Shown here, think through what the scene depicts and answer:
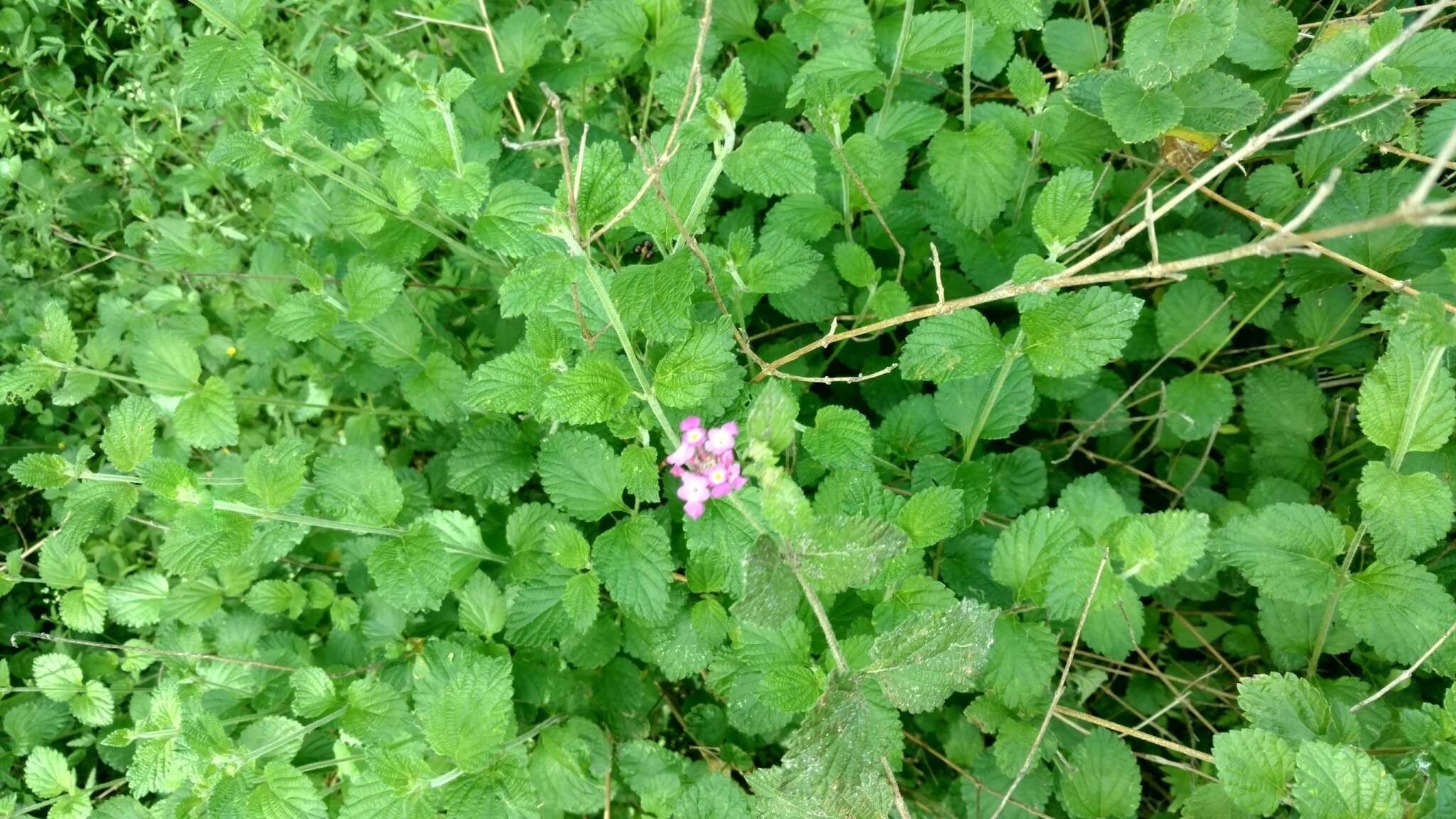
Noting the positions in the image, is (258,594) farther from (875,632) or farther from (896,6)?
(896,6)

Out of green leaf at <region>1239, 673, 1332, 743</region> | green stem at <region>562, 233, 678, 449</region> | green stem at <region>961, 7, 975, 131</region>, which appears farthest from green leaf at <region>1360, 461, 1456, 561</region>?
green stem at <region>562, 233, 678, 449</region>

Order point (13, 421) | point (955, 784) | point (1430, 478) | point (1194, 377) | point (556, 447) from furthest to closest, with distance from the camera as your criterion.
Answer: point (13, 421), point (1194, 377), point (955, 784), point (556, 447), point (1430, 478)

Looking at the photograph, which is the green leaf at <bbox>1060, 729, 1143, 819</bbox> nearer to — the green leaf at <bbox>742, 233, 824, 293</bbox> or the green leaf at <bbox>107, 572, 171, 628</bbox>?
the green leaf at <bbox>742, 233, 824, 293</bbox>

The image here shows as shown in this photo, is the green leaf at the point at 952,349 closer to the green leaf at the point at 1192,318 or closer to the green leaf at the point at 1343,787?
the green leaf at the point at 1192,318

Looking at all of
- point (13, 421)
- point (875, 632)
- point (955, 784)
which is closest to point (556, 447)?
point (875, 632)

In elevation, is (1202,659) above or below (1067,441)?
below

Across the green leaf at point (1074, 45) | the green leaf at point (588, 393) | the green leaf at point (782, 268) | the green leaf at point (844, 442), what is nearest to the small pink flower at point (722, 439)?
the green leaf at point (588, 393)
